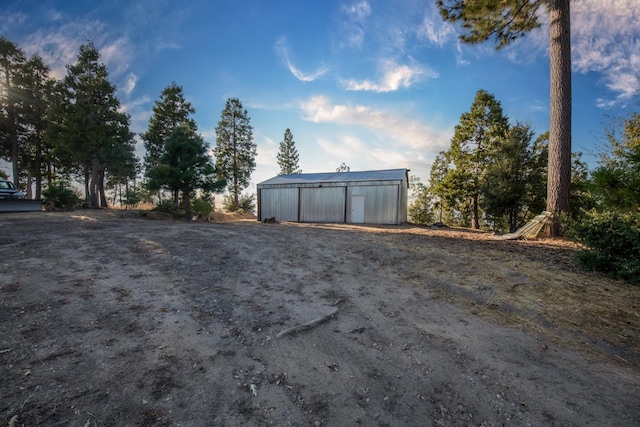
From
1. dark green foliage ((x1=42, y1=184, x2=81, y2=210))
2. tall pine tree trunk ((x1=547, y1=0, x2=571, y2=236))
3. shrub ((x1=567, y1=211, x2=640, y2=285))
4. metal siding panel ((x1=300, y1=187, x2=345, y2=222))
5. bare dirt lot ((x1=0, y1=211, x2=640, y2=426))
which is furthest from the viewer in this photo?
metal siding panel ((x1=300, y1=187, x2=345, y2=222))

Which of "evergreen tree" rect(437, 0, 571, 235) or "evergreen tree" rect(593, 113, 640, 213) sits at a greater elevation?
"evergreen tree" rect(437, 0, 571, 235)

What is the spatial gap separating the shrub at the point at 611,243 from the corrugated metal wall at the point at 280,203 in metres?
13.8

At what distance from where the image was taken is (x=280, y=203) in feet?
56.1

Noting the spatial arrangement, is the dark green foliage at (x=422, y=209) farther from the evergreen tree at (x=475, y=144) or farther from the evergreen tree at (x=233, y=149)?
the evergreen tree at (x=233, y=149)

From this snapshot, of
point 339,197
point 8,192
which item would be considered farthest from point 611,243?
point 8,192

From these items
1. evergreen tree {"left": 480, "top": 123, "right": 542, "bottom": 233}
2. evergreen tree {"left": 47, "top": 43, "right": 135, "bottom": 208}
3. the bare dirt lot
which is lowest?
the bare dirt lot

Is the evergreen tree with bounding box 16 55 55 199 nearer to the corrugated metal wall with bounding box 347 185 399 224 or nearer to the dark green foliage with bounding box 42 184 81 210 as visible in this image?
the dark green foliage with bounding box 42 184 81 210

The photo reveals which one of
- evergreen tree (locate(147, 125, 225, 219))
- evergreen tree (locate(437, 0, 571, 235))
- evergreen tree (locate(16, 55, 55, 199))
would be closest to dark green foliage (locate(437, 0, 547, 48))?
evergreen tree (locate(437, 0, 571, 235))

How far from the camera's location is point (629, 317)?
276 cm

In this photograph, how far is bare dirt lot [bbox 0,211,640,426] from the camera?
154 cm

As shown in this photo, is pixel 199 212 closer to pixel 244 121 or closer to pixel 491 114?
pixel 244 121

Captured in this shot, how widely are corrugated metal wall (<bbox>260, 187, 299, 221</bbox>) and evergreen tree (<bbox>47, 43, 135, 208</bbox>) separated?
34.0 ft

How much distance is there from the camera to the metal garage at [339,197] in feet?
47.5

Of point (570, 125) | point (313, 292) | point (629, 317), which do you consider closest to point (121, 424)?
point (313, 292)
